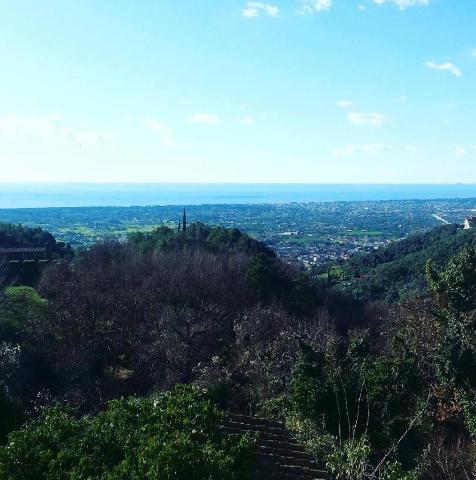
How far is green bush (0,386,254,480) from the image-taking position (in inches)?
186

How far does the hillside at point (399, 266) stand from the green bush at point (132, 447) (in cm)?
2437

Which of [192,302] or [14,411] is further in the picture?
[192,302]

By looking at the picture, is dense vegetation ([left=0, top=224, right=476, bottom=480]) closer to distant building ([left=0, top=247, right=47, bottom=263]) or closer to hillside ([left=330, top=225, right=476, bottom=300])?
distant building ([left=0, top=247, right=47, bottom=263])

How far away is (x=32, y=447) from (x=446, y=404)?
1023 cm

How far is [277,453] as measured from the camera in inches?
287

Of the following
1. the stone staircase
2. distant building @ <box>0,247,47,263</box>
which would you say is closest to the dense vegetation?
the stone staircase

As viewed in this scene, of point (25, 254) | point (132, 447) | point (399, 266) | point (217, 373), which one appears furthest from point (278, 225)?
point (132, 447)

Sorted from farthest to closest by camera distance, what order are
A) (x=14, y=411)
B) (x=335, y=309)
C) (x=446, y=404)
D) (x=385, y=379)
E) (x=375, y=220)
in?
(x=375, y=220)
(x=335, y=309)
(x=446, y=404)
(x=385, y=379)
(x=14, y=411)

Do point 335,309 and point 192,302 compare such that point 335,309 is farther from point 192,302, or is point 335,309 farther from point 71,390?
point 71,390

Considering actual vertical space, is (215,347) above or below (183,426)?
below

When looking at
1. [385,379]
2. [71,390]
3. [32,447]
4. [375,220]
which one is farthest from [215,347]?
[375,220]

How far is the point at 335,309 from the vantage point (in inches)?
975

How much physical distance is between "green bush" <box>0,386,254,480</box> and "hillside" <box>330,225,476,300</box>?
80.0 feet

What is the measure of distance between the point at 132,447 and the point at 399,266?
1277 inches
